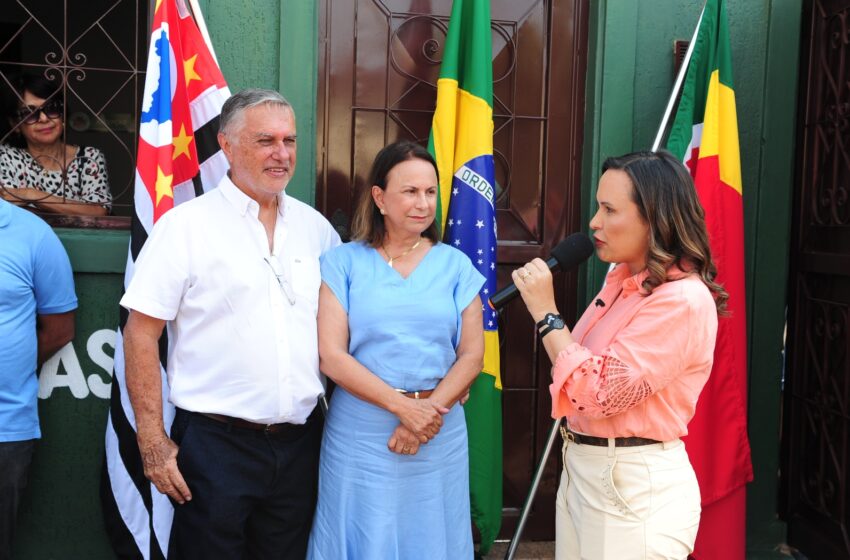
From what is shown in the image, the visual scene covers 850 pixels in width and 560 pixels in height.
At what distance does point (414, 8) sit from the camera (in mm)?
3340

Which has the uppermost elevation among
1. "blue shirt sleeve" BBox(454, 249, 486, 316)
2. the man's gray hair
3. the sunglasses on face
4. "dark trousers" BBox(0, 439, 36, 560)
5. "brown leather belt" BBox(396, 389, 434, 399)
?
the sunglasses on face

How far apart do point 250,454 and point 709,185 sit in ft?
6.69

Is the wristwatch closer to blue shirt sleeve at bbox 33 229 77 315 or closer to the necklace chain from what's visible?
the necklace chain

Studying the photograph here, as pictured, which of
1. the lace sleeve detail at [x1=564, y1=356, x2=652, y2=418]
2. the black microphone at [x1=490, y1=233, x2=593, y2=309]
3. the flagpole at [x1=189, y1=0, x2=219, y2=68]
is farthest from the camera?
the flagpole at [x1=189, y1=0, x2=219, y2=68]

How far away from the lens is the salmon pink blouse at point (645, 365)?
1.91 m

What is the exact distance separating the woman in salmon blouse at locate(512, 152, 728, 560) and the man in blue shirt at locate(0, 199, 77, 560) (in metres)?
1.78

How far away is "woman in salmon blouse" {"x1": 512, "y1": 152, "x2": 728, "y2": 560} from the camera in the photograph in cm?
193

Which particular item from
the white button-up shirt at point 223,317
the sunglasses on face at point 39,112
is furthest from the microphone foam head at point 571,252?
the sunglasses on face at point 39,112

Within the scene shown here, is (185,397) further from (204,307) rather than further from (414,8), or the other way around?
(414,8)

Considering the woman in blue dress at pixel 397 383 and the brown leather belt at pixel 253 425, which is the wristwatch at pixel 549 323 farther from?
the brown leather belt at pixel 253 425

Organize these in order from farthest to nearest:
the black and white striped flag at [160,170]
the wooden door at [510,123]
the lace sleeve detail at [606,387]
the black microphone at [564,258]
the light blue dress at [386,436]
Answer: the wooden door at [510,123], the black and white striped flag at [160,170], the light blue dress at [386,436], the black microphone at [564,258], the lace sleeve detail at [606,387]

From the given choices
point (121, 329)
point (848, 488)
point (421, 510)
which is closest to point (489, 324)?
point (421, 510)

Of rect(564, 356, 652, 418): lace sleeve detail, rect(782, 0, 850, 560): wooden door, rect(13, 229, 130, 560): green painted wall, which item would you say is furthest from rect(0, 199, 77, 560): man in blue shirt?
rect(782, 0, 850, 560): wooden door

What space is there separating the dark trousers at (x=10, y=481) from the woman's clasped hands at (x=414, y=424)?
134cm
